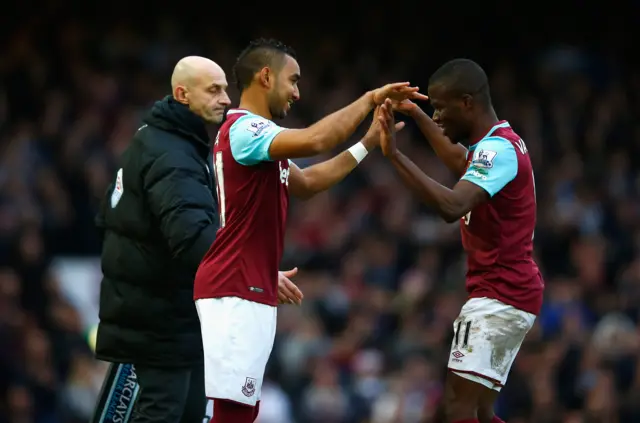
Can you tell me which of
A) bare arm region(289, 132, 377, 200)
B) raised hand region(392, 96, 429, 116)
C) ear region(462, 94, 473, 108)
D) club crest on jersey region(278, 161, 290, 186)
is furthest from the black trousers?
ear region(462, 94, 473, 108)

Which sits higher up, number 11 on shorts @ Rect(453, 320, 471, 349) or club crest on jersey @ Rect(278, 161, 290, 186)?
club crest on jersey @ Rect(278, 161, 290, 186)

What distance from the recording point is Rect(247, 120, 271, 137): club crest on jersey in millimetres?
6066

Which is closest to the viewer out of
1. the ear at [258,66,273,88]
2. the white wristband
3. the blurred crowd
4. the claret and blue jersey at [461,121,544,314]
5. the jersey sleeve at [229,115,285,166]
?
the jersey sleeve at [229,115,285,166]

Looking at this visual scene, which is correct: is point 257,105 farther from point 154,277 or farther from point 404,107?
point 154,277

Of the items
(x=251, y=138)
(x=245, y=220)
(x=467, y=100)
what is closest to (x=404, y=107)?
(x=467, y=100)

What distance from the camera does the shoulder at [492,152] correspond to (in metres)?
6.36

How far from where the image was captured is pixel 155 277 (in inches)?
269

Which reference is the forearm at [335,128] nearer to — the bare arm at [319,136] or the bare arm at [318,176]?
the bare arm at [319,136]

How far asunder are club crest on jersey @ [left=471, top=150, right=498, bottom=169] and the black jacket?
140cm

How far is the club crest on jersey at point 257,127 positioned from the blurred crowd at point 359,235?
4.60 meters

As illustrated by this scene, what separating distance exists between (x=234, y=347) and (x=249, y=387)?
0.21 metres

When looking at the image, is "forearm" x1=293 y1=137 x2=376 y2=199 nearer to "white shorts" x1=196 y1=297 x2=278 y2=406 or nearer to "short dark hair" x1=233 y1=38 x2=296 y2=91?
"short dark hair" x1=233 y1=38 x2=296 y2=91

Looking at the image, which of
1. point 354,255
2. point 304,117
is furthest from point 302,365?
point 304,117

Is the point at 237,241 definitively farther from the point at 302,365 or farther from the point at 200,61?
the point at 302,365
